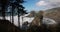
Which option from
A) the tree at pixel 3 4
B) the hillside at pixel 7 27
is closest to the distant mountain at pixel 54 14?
the hillside at pixel 7 27

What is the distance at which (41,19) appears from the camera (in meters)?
3.08

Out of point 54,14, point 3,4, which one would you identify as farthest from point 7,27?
point 54,14

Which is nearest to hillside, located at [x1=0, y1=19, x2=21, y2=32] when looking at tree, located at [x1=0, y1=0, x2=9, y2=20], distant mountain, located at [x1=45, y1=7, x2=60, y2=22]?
tree, located at [x1=0, y1=0, x2=9, y2=20]

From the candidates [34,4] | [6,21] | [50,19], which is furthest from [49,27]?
[6,21]

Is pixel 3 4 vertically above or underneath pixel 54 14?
above

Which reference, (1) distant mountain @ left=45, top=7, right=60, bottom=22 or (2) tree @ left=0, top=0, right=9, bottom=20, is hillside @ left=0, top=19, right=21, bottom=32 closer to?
(2) tree @ left=0, top=0, right=9, bottom=20

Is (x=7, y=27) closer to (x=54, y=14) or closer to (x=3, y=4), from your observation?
(x=3, y=4)

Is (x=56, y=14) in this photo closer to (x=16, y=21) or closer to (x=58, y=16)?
(x=58, y=16)

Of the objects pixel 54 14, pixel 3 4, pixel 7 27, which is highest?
pixel 3 4

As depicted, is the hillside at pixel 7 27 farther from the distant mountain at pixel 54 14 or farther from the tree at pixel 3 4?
the distant mountain at pixel 54 14

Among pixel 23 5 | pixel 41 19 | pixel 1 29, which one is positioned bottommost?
pixel 1 29

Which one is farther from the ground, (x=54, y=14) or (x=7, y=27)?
(x=54, y=14)

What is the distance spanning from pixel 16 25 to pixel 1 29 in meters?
0.33

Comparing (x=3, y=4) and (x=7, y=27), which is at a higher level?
(x=3, y=4)
